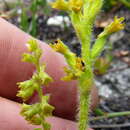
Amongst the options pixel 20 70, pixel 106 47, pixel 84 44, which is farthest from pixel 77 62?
pixel 106 47

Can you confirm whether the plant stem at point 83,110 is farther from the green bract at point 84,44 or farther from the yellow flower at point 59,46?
the yellow flower at point 59,46

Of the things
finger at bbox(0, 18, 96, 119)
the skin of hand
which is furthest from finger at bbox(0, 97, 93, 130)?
finger at bbox(0, 18, 96, 119)

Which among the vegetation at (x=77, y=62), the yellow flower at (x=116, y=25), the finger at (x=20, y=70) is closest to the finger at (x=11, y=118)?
the finger at (x=20, y=70)

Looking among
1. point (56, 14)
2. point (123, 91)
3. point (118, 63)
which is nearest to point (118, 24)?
point (123, 91)

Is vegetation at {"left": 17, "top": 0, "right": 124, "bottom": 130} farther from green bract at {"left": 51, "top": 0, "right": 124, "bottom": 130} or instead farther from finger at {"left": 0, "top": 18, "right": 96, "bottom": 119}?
finger at {"left": 0, "top": 18, "right": 96, "bottom": 119}

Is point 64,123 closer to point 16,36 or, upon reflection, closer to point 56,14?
point 16,36

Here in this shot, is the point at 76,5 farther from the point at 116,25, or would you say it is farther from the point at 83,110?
the point at 83,110

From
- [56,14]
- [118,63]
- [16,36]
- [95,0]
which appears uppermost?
[56,14]
